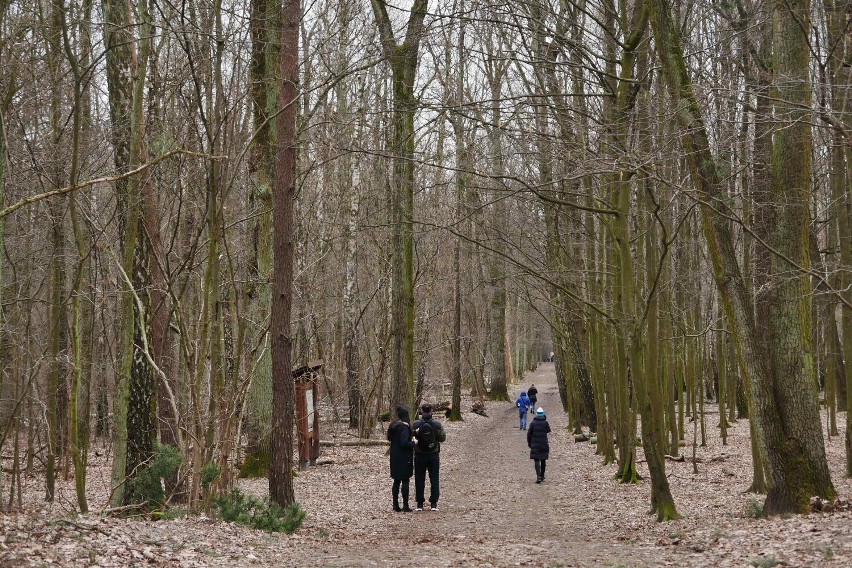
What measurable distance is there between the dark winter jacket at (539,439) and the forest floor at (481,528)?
0.66m

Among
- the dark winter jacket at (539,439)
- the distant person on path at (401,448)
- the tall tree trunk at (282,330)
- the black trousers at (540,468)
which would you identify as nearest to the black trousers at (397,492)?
the distant person on path at (401,448)

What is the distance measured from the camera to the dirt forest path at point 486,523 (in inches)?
341

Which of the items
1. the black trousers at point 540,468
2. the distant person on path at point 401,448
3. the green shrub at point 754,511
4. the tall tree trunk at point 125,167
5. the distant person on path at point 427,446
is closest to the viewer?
the green shrub at point 754,511

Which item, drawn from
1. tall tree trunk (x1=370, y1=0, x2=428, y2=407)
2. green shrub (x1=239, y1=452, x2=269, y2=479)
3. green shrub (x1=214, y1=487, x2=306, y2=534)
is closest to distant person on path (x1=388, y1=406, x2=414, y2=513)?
green shrub (x1=214, y1=487, x2=306, y2=534)

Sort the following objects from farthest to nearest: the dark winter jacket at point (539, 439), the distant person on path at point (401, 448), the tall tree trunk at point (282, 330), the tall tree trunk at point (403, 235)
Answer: the tall tree trunk at point (403, 235), the dark winter jacket at point (539, 439), the distant person on path at point (401, 448), the tall tree trunk at point (282, 330)

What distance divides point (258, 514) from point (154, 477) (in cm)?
158

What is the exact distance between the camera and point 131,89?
1247 centimetres

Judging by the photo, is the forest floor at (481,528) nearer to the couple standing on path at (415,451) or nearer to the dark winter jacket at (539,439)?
the couple standing on path at (415,451)

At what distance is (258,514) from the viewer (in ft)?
34.8

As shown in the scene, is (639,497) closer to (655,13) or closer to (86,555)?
(655,13)

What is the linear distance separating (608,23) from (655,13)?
483 centimetres

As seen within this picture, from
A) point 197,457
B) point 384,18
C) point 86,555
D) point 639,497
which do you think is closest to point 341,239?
point 384,18

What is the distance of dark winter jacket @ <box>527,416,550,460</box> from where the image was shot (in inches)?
677

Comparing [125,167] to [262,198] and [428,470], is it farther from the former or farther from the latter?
[428,470]
